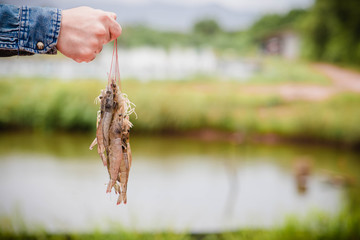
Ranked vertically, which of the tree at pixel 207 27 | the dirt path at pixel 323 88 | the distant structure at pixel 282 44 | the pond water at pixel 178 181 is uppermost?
the tree at pixel 207 27

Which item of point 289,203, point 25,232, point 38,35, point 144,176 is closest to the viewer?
point 38,35

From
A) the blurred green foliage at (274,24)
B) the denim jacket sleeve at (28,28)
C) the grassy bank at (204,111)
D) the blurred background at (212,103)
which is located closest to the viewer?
the denim jacket sleeve at (28,28)

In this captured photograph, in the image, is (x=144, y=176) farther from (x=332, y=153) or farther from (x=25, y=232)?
(x=332, y=153)

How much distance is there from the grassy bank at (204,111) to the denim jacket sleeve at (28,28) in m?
2.82

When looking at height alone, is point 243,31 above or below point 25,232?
above

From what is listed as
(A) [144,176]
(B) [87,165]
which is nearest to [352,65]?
(A) [144,176]

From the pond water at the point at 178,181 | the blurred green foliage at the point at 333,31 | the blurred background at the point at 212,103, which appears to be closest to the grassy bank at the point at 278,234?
the pond water at the point at 178,181

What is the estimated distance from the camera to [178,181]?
3365 mm

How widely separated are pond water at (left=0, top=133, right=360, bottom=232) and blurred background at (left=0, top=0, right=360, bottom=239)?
0.01 m

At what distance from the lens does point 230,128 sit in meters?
3.69

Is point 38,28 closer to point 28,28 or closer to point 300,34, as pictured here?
point 28,28

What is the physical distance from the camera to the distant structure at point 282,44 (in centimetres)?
386

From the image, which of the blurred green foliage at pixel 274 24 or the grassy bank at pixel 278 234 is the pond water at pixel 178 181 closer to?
the grassy bank at pixel 278 234

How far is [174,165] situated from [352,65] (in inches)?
82.7
